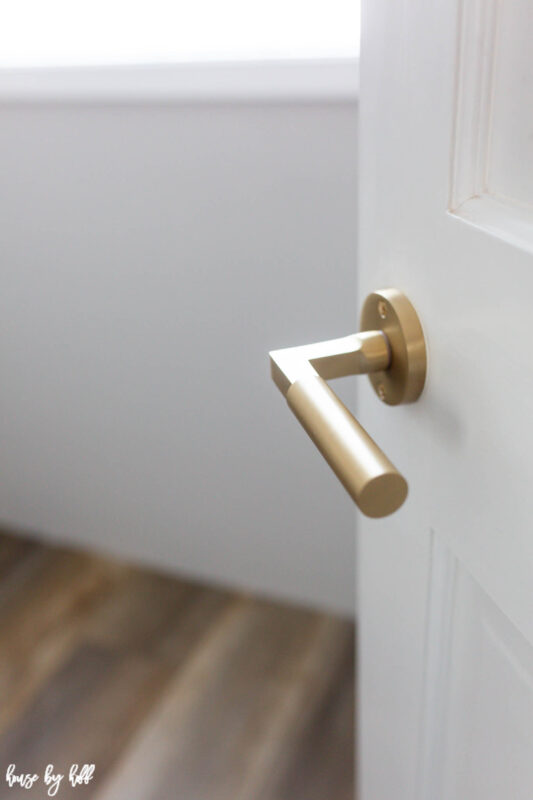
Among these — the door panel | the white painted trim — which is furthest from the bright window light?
the door panel

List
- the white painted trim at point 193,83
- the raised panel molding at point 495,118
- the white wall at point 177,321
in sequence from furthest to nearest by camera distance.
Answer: the white wall at point 177,321
the white painted trim at point 193,83
the raised panel molding at point 495,118

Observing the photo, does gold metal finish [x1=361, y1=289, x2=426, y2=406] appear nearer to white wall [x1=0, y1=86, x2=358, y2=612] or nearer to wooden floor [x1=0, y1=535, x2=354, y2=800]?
white wall [x1=0, y1=86, x2=358, y2=612]

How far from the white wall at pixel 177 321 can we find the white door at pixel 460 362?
2.09 feet

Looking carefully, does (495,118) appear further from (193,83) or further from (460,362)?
(193,83)

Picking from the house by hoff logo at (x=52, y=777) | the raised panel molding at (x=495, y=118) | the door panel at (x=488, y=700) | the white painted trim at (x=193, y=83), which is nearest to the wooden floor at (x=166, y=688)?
the house by hoff logo at (x=52, y=777)

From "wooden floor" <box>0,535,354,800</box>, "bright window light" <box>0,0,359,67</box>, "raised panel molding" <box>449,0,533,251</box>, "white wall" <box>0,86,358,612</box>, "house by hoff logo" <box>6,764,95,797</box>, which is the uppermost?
"raised panel molding" <box>449,0,533,251</box>

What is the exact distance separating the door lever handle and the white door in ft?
0.03

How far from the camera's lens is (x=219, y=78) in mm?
981

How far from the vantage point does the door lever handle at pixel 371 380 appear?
0.29m

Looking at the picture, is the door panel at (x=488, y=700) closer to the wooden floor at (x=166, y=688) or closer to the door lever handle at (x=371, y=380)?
the door lever handle at (x=371, y=380)

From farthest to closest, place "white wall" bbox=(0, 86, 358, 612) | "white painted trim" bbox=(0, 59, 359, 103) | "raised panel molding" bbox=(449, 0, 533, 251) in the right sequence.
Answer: "white wall" bbox=(0, 86, 358, 612) → "white painted trim" bbox=(0, 59, 359, 103) → "raised panel molding" bbox=(449, 0, 533, 251)

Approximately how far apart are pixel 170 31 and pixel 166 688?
97 centimetres

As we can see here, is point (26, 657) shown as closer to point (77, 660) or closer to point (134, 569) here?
point (77, 660)

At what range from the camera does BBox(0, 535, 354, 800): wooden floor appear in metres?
1.10
